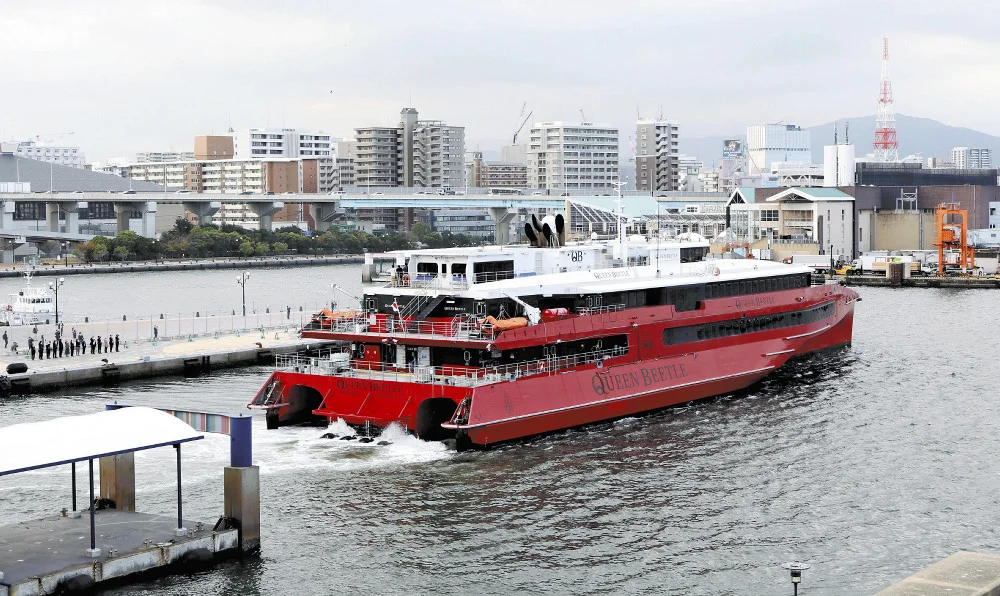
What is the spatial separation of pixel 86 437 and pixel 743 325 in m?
26.1

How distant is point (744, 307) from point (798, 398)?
4.06 metres

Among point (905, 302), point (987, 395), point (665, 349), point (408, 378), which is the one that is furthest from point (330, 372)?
point (905, 302)

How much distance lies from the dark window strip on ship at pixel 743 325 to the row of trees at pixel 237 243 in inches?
3454

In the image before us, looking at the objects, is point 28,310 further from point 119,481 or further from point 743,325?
point 119,481

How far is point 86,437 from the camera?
21.9 metres

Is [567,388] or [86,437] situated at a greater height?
[86,437]

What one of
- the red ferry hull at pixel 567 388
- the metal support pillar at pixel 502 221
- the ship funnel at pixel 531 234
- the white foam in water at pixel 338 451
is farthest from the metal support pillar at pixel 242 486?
the metal support pillar at pixel 502 221

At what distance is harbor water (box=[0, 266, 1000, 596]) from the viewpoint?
884 inches

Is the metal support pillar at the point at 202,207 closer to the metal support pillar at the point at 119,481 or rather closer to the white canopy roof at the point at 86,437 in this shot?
the metal support pillar at the point at 119,481

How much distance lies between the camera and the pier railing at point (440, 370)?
32.0 m

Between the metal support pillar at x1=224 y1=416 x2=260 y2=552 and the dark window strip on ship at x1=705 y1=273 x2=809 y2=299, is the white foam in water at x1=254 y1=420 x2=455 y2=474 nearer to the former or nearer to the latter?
the metal support pillar at x1=224 y1=416 x2=260 y2=552

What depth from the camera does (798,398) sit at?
4000cm

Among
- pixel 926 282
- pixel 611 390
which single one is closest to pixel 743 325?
pixel 611 390

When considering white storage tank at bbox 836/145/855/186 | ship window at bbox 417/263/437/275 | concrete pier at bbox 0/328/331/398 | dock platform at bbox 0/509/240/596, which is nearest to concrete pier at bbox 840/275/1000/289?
white storage tank at bbox 836/145/855/186
